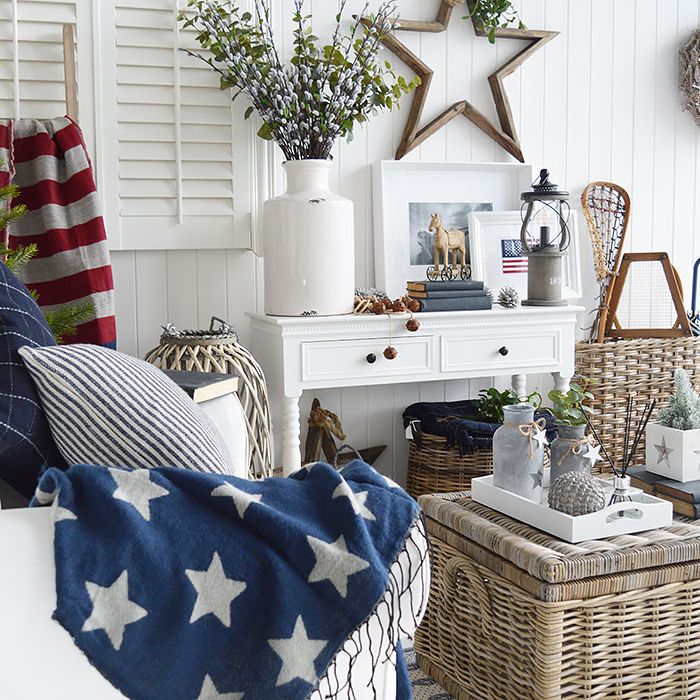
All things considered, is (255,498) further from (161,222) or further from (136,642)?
(161,222)

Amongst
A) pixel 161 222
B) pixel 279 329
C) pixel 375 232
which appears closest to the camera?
pixel 279 329

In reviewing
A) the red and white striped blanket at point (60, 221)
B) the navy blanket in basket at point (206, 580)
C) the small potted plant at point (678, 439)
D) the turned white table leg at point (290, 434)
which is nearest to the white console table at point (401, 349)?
the turned white table leg at point (290, 434)

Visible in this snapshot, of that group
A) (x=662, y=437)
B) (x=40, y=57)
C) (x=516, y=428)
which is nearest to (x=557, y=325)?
(x=662, y=437)

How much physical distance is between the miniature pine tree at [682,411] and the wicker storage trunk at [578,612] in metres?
0.34

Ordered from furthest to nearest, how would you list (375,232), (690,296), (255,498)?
(690,296)
(375,232)
(255,498)

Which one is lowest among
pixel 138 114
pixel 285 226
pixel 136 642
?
pixel 136 642

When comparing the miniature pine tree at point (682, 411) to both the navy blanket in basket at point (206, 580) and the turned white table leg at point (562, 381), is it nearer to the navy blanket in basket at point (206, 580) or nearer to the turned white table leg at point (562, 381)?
the turned white table leg at point (562, 381)

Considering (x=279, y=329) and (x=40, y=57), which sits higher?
(x=40, y=57)

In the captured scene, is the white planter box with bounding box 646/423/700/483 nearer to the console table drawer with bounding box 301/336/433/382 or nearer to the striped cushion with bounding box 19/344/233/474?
the console table drawer with bounding box 301/336/433/382

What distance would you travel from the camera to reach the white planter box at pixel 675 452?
6.56 ft

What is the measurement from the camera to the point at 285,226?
2650 mm

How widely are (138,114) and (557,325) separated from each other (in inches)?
59.9

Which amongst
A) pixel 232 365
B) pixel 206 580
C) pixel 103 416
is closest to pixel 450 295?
pixel 232 365

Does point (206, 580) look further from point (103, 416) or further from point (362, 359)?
point (362, 359)
